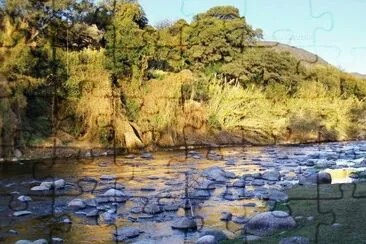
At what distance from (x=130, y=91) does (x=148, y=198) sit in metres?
9.47

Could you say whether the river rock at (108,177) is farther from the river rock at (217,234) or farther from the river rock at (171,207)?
the river rock at (217,234)

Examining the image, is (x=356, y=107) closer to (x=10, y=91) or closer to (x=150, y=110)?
(x=150, y=110)

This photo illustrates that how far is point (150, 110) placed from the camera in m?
16.3

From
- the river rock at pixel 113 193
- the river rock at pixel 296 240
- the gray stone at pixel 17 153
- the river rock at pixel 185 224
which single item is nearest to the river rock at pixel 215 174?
the river rock at pixel 113 193

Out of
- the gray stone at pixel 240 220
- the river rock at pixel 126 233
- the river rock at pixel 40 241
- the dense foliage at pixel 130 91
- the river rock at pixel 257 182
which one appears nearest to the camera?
the river rock at pixel 40 241

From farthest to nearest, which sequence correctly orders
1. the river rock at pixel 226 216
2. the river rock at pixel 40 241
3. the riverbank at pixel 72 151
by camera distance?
the riverbank at pixel 72 151, the river rock at pixel 226 216, the river rock at pixel 40 241

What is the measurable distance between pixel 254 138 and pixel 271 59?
743cm

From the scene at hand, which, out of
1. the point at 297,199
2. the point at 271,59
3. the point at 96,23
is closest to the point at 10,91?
the point at 96,23

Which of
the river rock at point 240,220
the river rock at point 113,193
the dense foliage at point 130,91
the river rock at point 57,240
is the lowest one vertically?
the river rock at point 57,240

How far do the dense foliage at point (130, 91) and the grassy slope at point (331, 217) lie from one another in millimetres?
7989

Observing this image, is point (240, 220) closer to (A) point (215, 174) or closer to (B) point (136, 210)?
(B) point (136, 210)

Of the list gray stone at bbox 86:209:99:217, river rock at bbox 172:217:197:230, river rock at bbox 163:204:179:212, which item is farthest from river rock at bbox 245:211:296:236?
gray stone at bbox 86:209:99:217

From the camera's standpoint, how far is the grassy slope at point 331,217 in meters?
4.23

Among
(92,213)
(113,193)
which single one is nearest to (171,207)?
(92,213)
